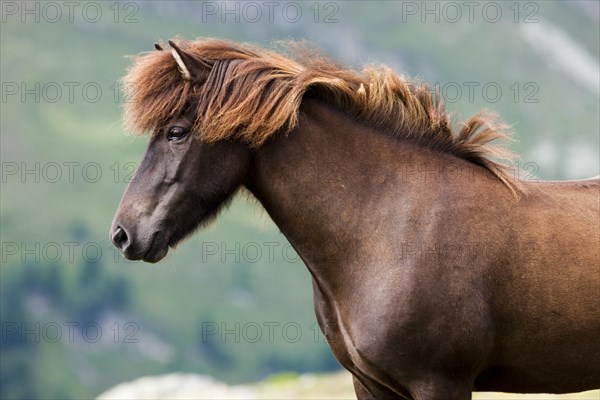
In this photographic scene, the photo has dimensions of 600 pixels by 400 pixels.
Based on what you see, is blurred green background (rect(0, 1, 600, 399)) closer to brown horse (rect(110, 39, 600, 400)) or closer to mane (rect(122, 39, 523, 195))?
mane (rect(122, 39, 523, 195))

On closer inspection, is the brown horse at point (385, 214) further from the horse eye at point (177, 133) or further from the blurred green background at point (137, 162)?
the blurred green background at point (137, 162)

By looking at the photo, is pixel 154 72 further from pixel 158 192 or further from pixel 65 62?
pixel 65 62

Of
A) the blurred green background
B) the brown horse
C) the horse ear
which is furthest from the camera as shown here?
the blurred green background

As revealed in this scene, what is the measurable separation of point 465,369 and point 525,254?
92 cm

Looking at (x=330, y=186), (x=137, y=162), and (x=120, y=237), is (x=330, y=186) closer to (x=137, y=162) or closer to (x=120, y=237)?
(x=120, y=237)

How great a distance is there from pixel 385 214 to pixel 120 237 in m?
1.93

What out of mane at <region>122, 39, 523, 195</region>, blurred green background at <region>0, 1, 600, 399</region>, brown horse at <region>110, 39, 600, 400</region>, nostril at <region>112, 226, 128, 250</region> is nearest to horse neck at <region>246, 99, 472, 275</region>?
brown horse at <region>110, 39, 600, 400</region>

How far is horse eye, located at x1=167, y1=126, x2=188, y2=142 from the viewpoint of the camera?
5824mm

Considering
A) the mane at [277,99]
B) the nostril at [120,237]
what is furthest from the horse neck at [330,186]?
the nostril at [120,237]

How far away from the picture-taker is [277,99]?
584cm

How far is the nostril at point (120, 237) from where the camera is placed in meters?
5.79

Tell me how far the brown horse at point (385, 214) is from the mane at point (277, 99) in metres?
0.01

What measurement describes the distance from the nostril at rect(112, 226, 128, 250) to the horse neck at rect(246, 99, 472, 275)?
100 cm

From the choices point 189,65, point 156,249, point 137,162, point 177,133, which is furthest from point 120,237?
point 137,162
